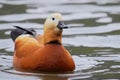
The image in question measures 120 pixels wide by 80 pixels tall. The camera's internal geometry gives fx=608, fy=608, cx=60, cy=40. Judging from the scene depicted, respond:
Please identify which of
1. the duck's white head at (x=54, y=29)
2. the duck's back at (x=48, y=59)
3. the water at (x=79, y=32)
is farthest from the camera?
the water at (x=79, y=32)

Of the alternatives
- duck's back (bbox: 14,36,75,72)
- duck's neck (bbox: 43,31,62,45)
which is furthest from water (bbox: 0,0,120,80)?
duck's neck (bbox: 43,31,62,45)

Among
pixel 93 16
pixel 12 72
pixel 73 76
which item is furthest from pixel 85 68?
pixel 93 16

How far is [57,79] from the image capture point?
897 cm

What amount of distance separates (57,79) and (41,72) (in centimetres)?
29

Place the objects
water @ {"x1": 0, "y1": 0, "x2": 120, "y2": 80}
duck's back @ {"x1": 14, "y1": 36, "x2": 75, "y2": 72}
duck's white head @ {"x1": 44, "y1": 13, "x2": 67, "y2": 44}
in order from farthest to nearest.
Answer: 1. water @ {"x1": 0, "y1": 0, "x2": 120, "y2": 80}
2. duck's white head @ {"x1": 44, "y1": 13, "x2": 67, "y2": 44}
3. duck's back @ {"x1": 14, "y1": 36, "x2": 75, "y2": 72}

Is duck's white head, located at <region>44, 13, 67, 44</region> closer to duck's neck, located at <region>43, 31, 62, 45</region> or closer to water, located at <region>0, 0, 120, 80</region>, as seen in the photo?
duck's neck, located at <region>43, 31, 62, 45</region>

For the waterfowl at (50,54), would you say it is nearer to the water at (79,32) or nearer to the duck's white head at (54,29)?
the duck's white head at (54,29)

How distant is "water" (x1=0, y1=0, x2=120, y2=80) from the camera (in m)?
9.23

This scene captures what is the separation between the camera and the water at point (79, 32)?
30.3 feet

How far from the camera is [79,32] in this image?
12.6 metres

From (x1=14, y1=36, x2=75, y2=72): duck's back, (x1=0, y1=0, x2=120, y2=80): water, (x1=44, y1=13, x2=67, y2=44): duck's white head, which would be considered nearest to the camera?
(x1=14, y1=36, x2=75, y2=72): duck's back

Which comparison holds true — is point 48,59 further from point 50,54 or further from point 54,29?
point 54,29

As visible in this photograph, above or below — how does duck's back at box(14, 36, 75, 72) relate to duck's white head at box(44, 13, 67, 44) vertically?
below

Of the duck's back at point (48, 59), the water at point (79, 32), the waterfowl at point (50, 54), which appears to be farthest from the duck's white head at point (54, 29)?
the water at point (79, 32)
